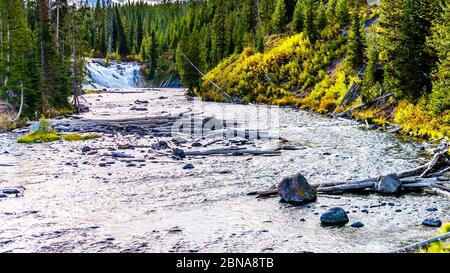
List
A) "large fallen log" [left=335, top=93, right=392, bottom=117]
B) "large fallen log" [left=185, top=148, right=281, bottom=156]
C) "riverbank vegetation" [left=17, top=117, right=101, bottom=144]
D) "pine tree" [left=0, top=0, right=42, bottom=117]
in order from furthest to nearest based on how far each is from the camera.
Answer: "pine tree" [left=0, top=0, right=42, bottom=117], "large fallen log" [left=335, top=93, right=392, bottom=117], "riverbank vegetation" [left=17, top=117, right=101, bottom=144], "large fallen log" [left=185, top=148, right=281, bottom=156]

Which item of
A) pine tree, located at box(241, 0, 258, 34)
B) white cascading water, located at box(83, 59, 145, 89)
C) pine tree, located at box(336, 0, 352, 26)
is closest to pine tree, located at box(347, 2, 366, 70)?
pine tree, located at box(336, 0, 352, 26)

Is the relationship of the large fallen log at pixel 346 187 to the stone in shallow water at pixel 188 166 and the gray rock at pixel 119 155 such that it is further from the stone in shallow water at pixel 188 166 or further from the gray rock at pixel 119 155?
the gray rock at pixel 119 155

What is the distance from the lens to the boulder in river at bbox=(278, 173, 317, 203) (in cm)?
1252

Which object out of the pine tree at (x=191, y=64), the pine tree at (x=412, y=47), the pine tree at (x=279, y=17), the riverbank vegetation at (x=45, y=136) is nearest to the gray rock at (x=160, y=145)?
the riverbank vegetation at (x=45, y=136)

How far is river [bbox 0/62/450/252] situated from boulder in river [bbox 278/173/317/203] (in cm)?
39

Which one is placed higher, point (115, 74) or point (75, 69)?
point (115, 74)

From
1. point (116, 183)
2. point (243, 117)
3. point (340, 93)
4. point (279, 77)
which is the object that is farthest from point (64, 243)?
point (279, 77)

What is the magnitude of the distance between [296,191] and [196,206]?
2.95 metres

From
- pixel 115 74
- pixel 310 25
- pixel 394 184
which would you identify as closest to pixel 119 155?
pixel 394 184

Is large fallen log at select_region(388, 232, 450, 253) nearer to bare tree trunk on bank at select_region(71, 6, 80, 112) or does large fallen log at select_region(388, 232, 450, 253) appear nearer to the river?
the river

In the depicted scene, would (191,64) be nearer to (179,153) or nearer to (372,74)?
(372,74)

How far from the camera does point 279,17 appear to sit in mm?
65625
